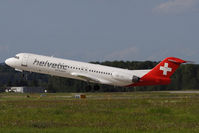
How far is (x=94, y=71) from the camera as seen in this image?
6219cm

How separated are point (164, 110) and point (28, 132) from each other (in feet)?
46.4

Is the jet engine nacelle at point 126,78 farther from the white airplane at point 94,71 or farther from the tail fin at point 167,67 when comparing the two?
the tail fin at point 167,67

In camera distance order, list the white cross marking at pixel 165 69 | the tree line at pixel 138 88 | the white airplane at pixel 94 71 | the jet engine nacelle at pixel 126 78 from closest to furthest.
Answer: the white cross marking at pixel 165 69 → the white airplane at pixel 94 71 → the jet engine nacelle at pixel 126 78 → the tree line at pixel 138 88

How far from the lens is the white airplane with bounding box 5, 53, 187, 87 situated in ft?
197

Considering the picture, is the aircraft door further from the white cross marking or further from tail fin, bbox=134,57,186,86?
the white cross marking

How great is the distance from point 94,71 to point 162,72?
10.3 meters

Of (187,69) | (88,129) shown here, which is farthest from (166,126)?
(187,69)

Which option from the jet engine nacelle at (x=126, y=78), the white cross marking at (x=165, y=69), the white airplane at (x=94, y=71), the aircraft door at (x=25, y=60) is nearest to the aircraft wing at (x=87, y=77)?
the white airplane at (x=94, y=71)

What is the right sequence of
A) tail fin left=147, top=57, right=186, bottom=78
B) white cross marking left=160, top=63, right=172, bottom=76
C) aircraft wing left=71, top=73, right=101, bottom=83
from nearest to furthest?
tail fin left=147, top=57, right=186, bottom=78 → white cross marking left=160, top=63, right=172, bottom=76 → aircraft wing left=71, top=73, right=101, bottom=83

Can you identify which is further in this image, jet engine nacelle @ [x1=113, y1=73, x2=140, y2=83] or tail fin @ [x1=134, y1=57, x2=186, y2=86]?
jet engine nacelle @ [x1=113, y1=73, x2=140, y2=83]

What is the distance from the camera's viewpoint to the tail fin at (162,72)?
5847 centimetres

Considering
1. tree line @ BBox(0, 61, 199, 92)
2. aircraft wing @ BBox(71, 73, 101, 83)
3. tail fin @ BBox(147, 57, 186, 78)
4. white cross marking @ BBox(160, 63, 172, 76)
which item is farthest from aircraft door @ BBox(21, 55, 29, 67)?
white cross marking @ BBox(160, 63, 172, 76)

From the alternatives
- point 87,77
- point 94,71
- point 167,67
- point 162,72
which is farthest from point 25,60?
point 167,67

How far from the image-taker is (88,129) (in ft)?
65.4
